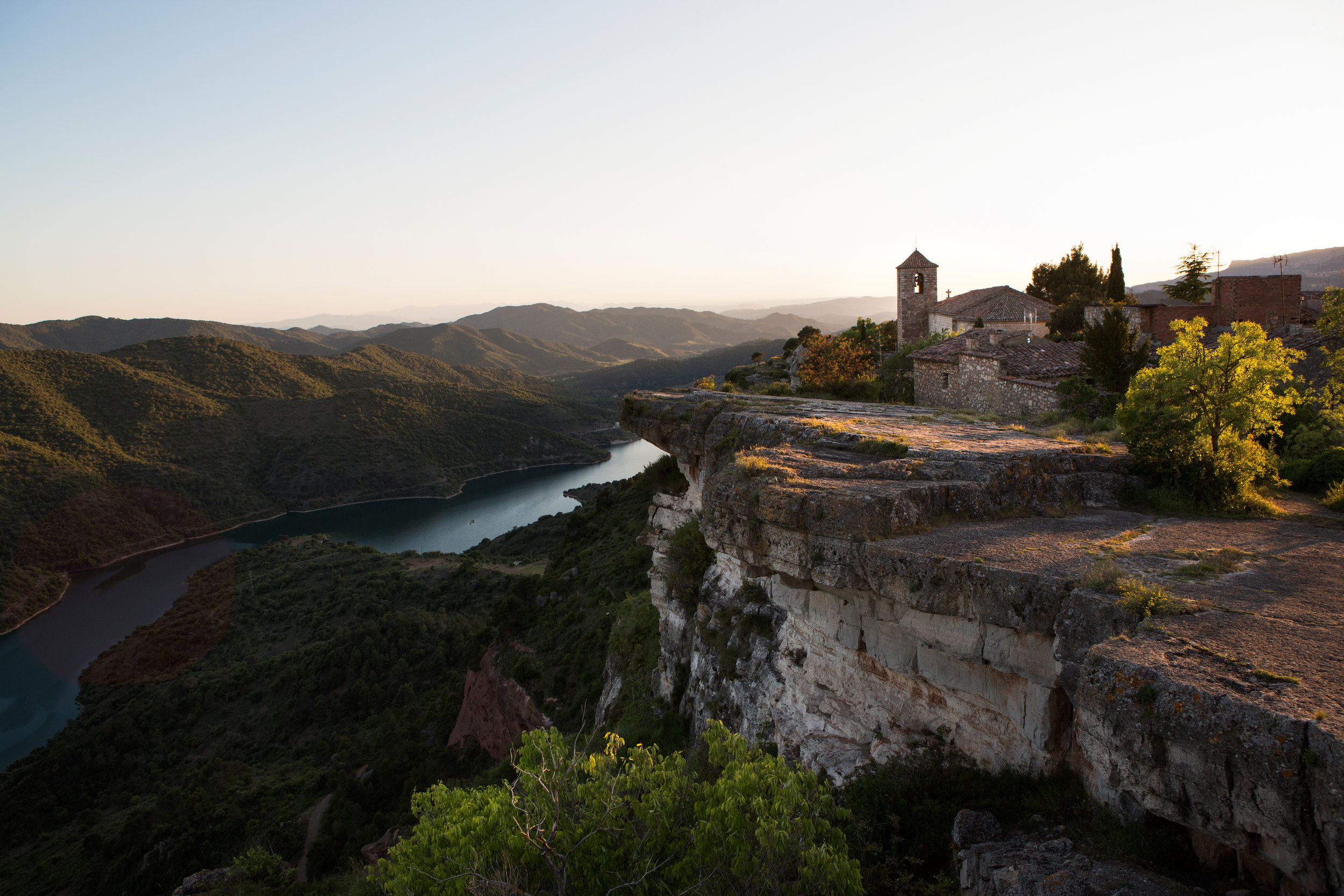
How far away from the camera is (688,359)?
174 metres

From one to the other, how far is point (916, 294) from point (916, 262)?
6.14ft

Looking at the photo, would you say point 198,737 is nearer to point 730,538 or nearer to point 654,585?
point 654,585

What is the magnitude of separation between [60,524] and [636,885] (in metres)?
86.2

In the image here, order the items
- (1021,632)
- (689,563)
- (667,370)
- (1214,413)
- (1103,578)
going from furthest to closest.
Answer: (667,370) < (689,563) < (1214,413) < (1021,632) < (1103,578)

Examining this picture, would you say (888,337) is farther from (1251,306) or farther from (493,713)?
(493,713)

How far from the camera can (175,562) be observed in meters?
68.2

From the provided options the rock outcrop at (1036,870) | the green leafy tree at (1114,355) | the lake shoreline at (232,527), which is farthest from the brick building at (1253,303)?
the lake shoreline at (232,527)

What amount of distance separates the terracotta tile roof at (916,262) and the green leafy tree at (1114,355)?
22901 millimetres

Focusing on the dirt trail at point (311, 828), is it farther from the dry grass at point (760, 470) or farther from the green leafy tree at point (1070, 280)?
the green leafy tree at point (1070, 280)

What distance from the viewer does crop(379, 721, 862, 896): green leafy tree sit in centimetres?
562

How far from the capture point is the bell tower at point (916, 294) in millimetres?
38656

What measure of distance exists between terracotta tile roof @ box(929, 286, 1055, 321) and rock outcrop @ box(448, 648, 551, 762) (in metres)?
27.7

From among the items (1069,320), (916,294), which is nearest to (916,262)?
(916,294)

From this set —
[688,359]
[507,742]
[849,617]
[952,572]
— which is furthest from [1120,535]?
[688,359]
